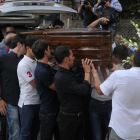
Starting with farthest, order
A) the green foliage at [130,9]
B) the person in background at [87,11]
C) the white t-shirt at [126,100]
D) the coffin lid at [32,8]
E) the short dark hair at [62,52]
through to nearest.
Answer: the green foliage at [130,9], the person in background at [87,11], the coffin lid at [32,8], the short dark hair at [62,52], the white t-shirt at [126,100]

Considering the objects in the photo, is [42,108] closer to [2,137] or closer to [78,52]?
[78,52]

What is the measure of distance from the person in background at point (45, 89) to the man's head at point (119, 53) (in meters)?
0.82

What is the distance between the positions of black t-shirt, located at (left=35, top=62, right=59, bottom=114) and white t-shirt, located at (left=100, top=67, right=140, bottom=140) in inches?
30.5

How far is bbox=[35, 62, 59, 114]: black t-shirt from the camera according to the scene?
3.12 meters

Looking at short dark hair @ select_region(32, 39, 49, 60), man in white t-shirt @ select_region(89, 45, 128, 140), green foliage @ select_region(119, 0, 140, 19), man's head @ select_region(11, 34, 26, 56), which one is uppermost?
short dark hair @ select_region(32, 39, 49, 60)

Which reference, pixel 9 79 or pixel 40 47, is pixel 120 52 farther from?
pixel 9 79

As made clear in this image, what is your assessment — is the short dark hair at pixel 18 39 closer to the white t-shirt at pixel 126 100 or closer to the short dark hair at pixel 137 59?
the white t-shirt at pixel 126 100

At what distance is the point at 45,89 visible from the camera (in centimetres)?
322

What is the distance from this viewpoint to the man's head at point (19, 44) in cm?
363

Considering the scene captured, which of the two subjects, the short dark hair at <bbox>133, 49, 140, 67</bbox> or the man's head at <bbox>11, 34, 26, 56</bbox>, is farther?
the man's head at <bbox>11, 34, 26, 56</bbox>

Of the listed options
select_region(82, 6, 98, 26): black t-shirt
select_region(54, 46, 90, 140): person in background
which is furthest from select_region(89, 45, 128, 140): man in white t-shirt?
select_region(82, 6, 98, 26): black t-shirt

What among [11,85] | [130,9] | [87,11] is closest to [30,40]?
[11,85]

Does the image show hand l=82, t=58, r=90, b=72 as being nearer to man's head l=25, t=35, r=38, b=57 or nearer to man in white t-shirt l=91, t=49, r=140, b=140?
man in white t-shirt l=91, t=49, r=140, b=140

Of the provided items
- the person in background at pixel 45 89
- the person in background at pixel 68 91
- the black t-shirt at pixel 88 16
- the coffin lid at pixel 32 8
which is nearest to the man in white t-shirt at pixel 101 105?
the person in background at pixel 68 91
